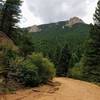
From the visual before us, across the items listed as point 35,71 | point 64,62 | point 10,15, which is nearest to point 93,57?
point 10,15

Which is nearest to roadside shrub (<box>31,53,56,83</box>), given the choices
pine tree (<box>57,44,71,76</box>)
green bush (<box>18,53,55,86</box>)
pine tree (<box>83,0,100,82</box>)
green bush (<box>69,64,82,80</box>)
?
green bush (<box>18,53,55,86</box>)

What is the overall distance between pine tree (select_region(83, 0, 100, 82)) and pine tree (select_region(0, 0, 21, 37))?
12.1 m

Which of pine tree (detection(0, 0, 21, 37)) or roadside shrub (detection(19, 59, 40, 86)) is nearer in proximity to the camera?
roadside shrub (detection(19, 59, 40, 86))

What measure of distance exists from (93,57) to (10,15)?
1462 centimetres

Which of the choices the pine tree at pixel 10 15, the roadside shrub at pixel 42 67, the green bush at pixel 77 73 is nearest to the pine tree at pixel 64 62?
the green bush at pixel 77 73

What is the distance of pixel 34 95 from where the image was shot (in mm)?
16766

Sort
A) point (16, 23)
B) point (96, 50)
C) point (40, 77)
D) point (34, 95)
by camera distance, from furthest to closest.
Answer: point (16, 23) → point (96, 50) → point (40, 77) → point (34, 95)

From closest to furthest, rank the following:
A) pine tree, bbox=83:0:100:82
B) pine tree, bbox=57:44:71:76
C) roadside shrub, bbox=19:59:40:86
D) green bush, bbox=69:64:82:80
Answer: roadside shrub, bbox=19:59:40:86 < pine tree, bbox=83:0:100:82 < green bush, bbox=69:64:82:80 < pine tree, bbox=57:44:71:76

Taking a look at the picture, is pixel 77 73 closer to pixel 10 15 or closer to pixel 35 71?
pixel 10 15

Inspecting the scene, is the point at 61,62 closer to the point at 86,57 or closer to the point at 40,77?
the point at 86,57

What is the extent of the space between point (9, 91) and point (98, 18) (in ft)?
83.3

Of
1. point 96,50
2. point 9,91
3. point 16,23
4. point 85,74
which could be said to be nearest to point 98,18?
point 96,50

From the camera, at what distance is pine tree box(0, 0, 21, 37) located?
42.5 meters

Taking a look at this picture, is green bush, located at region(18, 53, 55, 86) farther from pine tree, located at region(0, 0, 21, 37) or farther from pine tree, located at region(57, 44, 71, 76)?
pine tree, located at region(57, 44, 71, 76)
